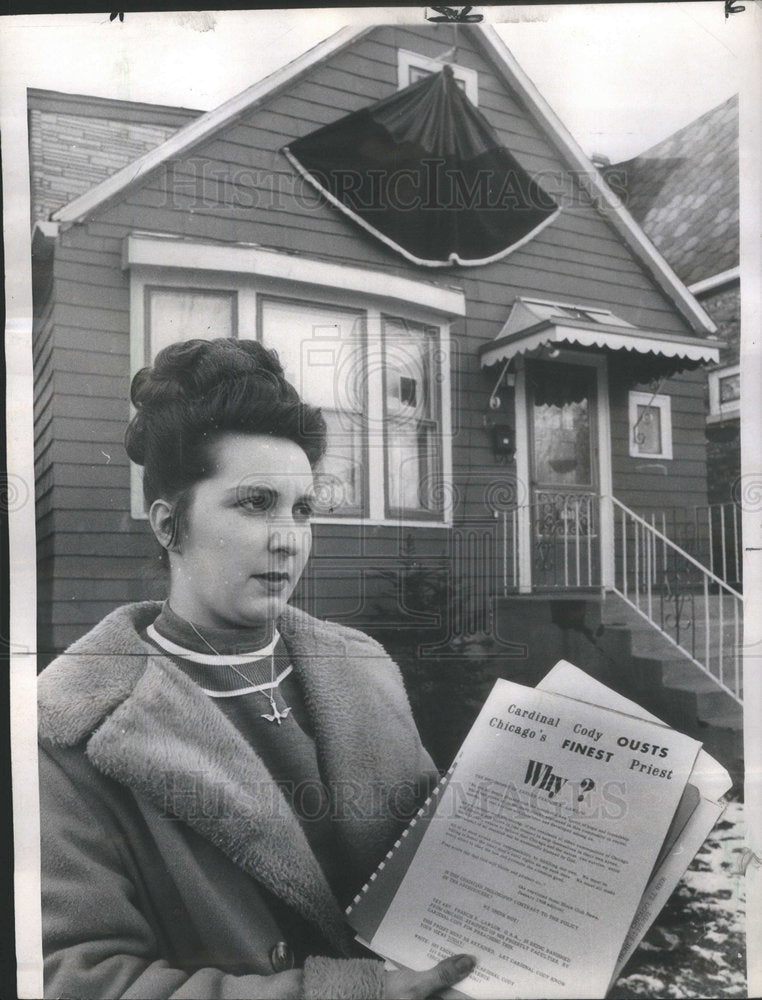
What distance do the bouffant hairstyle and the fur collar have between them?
17.9 inches

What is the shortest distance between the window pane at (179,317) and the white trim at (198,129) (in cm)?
35

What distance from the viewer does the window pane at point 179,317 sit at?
255cm

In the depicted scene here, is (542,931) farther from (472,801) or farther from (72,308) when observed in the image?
(72,308)

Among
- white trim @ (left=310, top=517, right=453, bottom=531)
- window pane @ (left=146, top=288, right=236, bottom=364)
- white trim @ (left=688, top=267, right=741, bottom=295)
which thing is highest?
white trim @ (left=688, top=267, right=741, bottom=295)

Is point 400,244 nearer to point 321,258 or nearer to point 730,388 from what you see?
point 321,258

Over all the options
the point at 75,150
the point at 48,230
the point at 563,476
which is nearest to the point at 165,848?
the point at 563,476

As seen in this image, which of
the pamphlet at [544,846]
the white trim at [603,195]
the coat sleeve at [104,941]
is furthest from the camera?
the white trim at [603,195]

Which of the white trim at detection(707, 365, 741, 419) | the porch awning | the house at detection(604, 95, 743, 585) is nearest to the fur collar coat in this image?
the porch awning

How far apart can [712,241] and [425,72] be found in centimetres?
113

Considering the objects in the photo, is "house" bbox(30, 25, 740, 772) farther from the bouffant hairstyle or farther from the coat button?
the coat button

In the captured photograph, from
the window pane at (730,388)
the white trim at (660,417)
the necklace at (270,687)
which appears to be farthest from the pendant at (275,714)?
the window pane at (730,388)

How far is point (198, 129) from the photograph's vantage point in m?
2.58

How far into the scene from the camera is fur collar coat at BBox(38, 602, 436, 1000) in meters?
2.43

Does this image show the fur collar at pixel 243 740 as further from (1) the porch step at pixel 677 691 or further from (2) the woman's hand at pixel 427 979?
(1) the porch step at pixel 677 691
